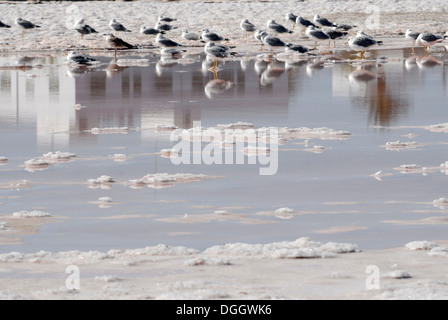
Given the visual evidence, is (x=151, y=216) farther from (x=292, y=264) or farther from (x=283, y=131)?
(x=283, y=131)

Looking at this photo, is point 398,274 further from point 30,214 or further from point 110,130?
point 110,130

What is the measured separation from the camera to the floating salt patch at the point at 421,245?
7100mm

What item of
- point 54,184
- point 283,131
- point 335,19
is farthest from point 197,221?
point 335,19

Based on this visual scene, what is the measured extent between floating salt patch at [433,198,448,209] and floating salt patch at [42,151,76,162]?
4.49m

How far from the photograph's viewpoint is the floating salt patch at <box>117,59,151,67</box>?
25.2m

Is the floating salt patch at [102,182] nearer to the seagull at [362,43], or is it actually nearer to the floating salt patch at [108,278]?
the floating salt patch at [108,278]

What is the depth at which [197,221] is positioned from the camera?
816 centimetres

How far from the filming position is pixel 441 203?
8656 millimetres

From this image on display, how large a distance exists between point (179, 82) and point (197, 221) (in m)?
12.3

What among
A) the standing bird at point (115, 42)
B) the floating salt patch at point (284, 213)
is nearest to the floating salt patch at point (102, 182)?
the floating salt patch at point (284, 213)

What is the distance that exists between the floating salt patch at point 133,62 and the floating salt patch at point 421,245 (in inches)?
731

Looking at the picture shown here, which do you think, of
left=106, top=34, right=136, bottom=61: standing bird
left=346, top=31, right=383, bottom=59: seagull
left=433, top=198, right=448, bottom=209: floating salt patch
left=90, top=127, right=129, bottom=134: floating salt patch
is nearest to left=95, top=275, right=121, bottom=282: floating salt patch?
left=433, top=198, right=448, bottom=209: floating salt patch
